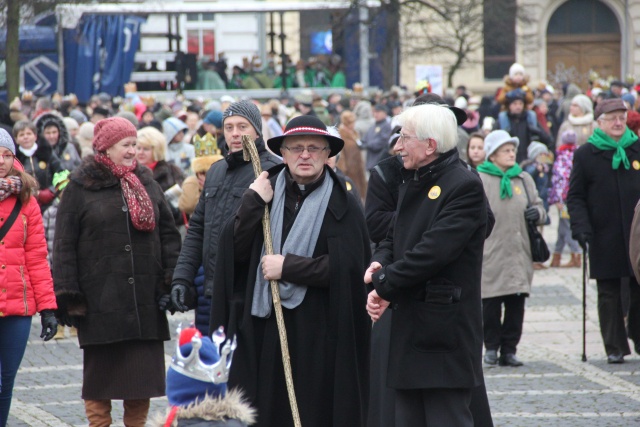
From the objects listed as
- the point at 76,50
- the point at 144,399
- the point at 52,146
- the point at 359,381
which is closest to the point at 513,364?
the point at 144,399

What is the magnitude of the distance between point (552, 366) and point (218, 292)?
15.2 ft

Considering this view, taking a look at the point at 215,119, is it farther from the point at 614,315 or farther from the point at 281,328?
the point at 281,328

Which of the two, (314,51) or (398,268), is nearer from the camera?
(398,268)

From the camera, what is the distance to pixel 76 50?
26.1m

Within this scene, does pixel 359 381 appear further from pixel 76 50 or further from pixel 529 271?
pixel 76 50

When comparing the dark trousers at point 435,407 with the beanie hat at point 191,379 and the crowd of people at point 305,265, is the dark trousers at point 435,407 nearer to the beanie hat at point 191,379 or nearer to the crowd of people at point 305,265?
the crowd of people at point 305,265

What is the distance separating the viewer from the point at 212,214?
6594 millimetres

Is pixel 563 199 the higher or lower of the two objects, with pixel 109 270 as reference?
lower

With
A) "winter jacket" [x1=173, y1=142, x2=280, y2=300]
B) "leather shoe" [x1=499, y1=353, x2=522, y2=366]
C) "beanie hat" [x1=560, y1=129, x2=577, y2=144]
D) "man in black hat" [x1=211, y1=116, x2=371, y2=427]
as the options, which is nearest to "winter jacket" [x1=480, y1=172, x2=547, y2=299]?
"leather shoe" [x1=499, y1=353, x2=522, y2=366]

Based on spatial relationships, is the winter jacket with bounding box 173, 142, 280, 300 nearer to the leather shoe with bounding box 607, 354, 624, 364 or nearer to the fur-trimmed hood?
the fur-trimmed hood

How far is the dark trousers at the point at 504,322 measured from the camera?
31.2 feet

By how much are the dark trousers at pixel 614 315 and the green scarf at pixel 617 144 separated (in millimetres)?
941

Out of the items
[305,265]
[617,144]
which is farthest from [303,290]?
[617,144]

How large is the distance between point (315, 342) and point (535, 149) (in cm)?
1060
